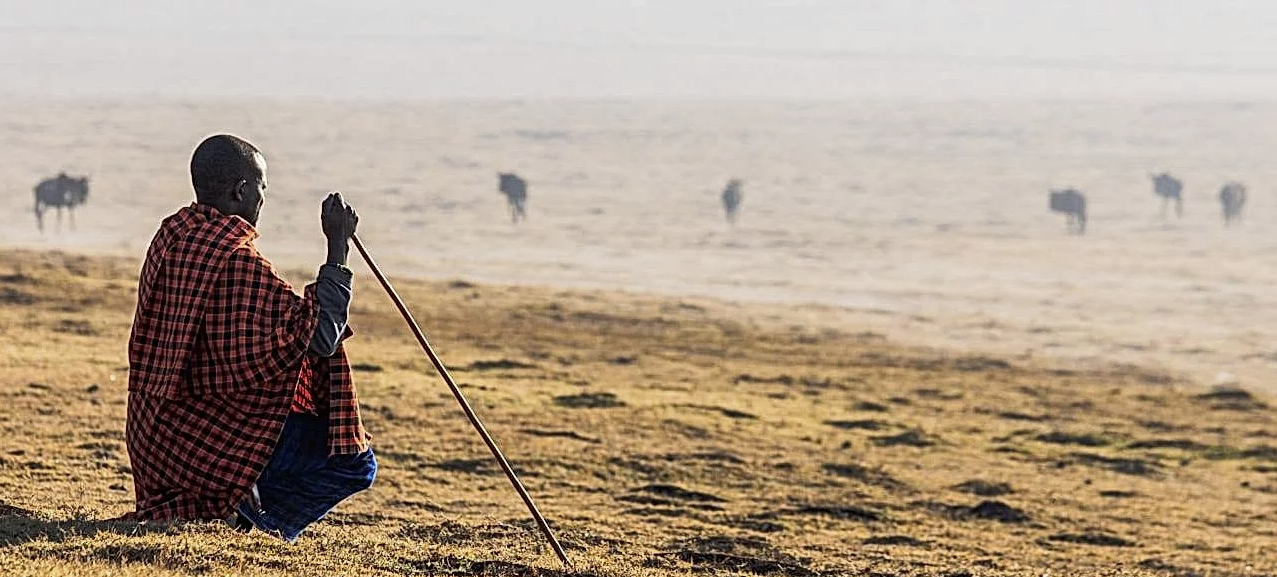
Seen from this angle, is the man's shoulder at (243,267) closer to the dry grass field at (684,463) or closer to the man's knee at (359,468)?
the man's knee at (359,468)

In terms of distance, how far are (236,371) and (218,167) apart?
2.56ft

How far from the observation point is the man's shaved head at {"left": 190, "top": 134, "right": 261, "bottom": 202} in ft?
21.4

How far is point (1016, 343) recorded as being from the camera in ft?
96.5

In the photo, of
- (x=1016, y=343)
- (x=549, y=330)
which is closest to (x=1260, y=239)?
(x=1016, y=343)

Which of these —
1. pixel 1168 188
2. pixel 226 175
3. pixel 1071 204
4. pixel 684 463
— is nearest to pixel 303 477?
pixel 226 175

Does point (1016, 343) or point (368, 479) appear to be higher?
point (368, 479)

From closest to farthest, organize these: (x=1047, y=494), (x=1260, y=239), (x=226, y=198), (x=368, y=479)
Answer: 1. (x=226, y=198)
2. (x=368, y=479)
3. (x=1047, y=494)
4. (x=1260, y=239)

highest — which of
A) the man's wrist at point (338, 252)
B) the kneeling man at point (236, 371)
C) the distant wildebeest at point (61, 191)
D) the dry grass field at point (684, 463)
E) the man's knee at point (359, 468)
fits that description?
the man's wrist at point (338, 252)

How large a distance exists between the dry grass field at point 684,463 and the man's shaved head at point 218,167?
143 cm

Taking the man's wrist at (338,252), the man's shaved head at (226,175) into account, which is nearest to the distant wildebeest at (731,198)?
the man's shaved head at (226,175)

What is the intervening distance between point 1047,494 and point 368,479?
338 inches

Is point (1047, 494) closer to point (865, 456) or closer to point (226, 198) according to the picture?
point (865, 456)

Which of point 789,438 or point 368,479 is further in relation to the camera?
point 789,438

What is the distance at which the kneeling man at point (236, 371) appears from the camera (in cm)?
641
